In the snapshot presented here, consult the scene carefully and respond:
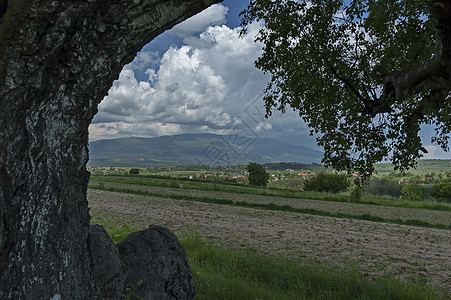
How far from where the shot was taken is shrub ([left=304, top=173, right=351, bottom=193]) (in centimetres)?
4519

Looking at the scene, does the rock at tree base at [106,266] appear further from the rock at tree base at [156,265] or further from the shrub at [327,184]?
the shrub at [327,184]

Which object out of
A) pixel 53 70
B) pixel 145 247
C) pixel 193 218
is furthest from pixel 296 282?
pixel 193 218

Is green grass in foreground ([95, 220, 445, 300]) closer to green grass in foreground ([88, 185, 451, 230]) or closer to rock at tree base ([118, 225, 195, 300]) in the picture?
rock at tree base ([118, 225, 195, 300])

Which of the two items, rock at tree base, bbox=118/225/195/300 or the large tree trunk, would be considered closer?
the large tree trunk

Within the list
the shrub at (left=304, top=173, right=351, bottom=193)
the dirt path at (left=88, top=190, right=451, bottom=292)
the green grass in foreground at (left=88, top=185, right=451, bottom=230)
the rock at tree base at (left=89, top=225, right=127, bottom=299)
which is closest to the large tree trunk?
the rock at tree base at (left=89, top=225, right=127, bottom=299)

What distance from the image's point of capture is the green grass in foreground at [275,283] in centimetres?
503

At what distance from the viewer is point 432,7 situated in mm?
3730

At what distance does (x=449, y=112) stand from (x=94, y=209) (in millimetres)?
18215

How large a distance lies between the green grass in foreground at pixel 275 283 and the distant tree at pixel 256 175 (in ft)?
124

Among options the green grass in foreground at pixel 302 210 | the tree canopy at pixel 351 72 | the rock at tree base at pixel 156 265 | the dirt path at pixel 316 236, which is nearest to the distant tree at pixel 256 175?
the green grass in foreground at pixel 302 210

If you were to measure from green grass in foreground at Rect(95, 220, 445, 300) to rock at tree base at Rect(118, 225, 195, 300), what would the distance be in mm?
744

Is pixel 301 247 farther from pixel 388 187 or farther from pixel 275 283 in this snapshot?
pixel 388 187

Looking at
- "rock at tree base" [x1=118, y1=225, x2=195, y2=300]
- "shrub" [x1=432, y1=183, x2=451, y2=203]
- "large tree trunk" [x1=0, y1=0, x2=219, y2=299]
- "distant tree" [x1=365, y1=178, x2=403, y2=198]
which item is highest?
"large tree trunk" [x1=0, y1=0, x2=219, y2=299]

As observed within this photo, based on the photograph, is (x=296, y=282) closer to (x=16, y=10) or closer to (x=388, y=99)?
(x=388, y=99)
